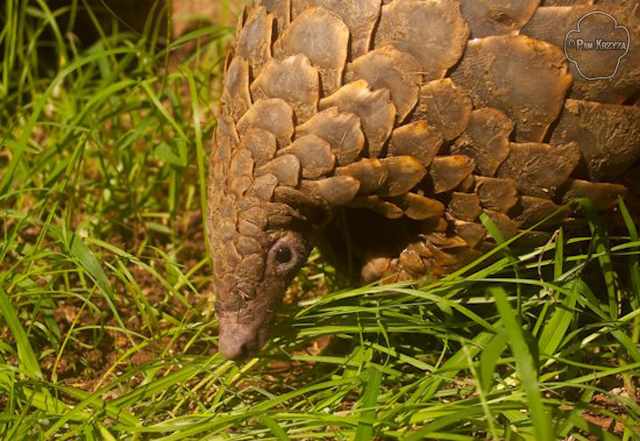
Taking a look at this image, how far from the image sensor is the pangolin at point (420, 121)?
186 centimetres

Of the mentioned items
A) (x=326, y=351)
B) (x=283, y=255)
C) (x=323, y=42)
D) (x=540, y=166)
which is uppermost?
(x=323, y=42)

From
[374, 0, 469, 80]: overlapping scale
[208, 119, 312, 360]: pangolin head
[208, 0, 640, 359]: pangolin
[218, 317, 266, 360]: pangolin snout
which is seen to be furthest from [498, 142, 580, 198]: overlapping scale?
[218, 317, 266, 360]: pangolin snout

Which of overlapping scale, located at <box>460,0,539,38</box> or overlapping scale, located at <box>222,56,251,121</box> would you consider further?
overlapping scale, located at <box>222,56,251,121</box>

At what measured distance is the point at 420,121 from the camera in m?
1.91

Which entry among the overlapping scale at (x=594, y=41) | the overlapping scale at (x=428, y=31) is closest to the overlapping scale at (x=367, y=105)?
the overlapping scale at (x=428, y=31)

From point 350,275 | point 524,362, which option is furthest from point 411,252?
point 524,362

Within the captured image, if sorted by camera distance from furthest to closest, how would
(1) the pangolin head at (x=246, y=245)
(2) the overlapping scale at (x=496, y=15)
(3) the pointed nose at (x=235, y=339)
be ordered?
(3) the pointed nose at (x=235, y=339) → (1) the pangolin head at (x=246, y=245) → (2) the overlapping scale at (x=496, y=15)

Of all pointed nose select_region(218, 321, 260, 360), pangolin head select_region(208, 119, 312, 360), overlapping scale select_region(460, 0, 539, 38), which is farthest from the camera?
pointed nose select_region(218, 321, 260, 360)

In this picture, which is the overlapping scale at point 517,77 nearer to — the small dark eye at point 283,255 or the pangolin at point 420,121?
the pangolin at point 420,121

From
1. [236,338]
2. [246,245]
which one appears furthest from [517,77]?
[236,338]

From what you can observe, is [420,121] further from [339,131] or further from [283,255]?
[283,255]

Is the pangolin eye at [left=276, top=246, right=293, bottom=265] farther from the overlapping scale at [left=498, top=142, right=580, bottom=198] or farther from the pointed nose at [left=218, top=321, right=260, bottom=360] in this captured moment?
the overlapping scale at [left=498, top=142, right=580, bottom=198]

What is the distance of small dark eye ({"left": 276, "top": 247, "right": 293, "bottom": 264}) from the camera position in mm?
2070

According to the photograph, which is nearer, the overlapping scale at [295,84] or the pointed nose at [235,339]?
the overlapping scale at [295,84]
